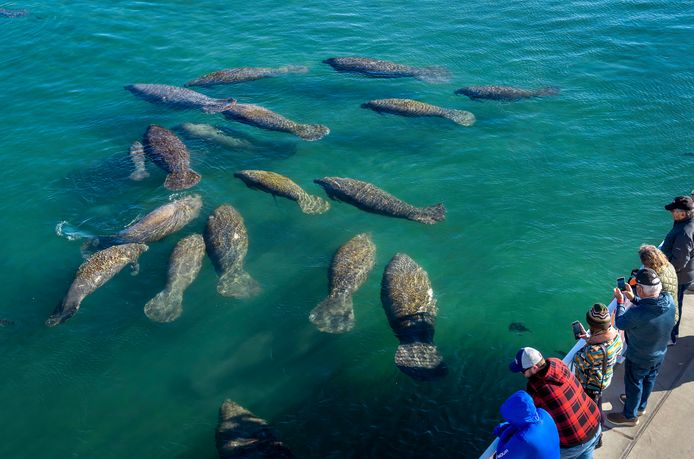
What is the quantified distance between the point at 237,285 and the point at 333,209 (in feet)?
11.1

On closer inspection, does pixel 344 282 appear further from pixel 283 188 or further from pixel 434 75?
pixel 434 75

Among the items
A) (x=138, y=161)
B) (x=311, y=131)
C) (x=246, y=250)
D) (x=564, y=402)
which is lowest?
(x=246, y=250)

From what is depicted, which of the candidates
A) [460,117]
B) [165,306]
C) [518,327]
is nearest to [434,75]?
[460,117]

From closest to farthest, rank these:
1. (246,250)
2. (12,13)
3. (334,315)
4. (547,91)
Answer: (334,315) → (246,250) → (547,91) → (12,13)

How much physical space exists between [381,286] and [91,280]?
20.5 feet

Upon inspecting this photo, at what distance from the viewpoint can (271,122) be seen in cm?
1803

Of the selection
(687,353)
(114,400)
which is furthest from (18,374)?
(687,353)

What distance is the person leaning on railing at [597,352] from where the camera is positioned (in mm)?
6578

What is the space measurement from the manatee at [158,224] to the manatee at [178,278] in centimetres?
73

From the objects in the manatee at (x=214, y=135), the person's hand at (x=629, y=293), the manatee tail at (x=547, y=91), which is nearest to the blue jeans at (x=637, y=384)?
the person's hand at (x=629, y=293)

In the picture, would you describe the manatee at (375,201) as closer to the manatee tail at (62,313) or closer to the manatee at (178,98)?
the manatee at (178,98)

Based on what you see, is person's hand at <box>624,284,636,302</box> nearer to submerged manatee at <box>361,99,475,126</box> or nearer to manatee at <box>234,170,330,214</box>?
manatee at <box>234,170,330,214</box>

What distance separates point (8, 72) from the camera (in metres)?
22.6

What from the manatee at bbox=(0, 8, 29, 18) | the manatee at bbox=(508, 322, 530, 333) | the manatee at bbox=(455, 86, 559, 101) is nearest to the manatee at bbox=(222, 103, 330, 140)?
the manatee at bbox=(455, 86, 559, 101)
